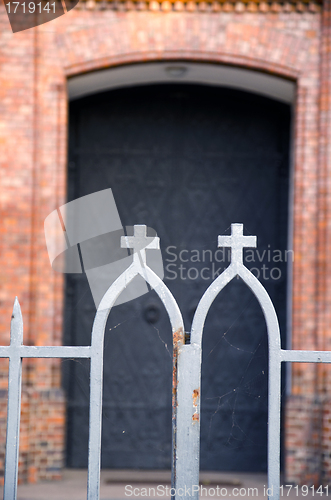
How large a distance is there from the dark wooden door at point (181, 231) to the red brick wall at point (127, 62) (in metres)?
0.67

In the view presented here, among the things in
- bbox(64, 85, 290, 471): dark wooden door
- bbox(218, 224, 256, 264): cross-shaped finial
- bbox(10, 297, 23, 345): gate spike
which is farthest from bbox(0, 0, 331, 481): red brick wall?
bbox(218, 224, 256, 264): cross-shaped finial

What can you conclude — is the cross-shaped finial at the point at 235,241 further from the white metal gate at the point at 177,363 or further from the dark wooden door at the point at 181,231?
the dark wooden door at the point at 181,231

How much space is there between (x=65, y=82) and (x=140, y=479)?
148 inches

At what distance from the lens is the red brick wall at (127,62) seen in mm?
4570

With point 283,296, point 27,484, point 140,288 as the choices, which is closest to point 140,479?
point 27,484

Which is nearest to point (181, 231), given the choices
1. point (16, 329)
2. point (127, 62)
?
point (127, 62)

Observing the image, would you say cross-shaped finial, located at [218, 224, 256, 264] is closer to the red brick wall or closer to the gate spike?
the gate spike

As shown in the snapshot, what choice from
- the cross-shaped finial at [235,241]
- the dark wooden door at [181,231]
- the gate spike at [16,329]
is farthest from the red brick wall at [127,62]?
the cross-shaped finial at [235,241]

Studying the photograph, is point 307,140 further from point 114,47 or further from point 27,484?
point 27,484

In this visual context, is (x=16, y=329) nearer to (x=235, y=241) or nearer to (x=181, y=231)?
(x=235, y=241)

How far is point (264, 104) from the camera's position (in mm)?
5461

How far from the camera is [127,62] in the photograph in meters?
4.76

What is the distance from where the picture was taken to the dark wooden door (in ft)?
17.1

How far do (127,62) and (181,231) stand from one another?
173 cm
